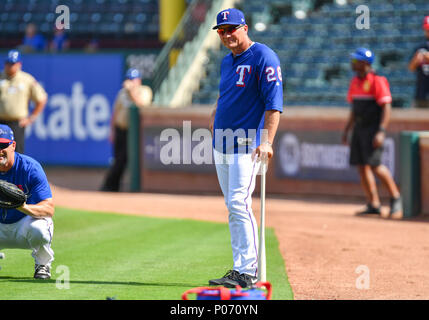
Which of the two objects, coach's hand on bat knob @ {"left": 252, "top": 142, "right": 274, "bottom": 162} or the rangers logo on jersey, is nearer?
coach's hand on bat knob @ {"left": 252, "top": 142, "right": 274, "bottom": 162}

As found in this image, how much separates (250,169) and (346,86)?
10300mm

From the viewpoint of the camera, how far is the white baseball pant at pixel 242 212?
5.74 m

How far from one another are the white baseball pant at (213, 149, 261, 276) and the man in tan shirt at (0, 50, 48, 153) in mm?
5226

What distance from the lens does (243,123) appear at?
5.81 metres

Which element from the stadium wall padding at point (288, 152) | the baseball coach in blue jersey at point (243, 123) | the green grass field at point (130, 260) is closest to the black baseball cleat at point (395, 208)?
the stadium wall padding at point (288, 152)

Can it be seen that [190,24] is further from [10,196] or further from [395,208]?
[10,196]

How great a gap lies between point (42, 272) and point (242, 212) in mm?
1593

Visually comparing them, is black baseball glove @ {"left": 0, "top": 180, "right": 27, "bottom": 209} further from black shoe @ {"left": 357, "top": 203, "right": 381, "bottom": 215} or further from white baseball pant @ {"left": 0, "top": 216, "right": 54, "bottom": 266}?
black shoe @ {"left": 357, "top": 203, "right": 381, "bottom": 215}

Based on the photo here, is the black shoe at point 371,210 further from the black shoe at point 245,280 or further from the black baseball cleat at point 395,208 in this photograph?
the black shoe at point 245,280

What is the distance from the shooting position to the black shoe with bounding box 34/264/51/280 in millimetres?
6066

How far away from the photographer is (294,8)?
1834cm

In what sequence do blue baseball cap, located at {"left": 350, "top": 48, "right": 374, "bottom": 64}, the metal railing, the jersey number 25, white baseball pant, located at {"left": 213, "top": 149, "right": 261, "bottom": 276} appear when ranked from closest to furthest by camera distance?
1. the jersey number 25
2. white baseball pant, located at {"left": 213, "top": 149, "right": 261, "bottom": 276}
3. blue baseball cap, located at {"left": 350, "top": 48, "right": 374, "bottom": 64}
4. the metal railing

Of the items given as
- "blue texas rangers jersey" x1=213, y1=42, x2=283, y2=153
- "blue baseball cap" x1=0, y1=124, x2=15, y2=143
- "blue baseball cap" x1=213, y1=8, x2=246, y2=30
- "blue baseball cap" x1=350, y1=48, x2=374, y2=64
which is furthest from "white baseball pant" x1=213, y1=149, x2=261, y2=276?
"blue baseball cap" x1=350, y1=48, x2=374, y2=64

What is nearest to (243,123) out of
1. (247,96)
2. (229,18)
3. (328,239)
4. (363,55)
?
(247,96)
